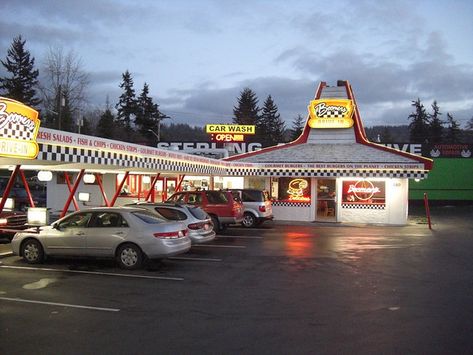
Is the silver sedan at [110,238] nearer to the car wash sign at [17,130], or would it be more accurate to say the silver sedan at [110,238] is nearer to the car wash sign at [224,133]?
the car wash sign at [17,130]

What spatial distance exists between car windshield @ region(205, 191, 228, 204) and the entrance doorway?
10385 millimetres

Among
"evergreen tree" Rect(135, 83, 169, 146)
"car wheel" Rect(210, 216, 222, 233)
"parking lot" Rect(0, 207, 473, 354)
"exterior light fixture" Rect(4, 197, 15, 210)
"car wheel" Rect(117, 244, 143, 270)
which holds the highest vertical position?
"evergreen tree" Rect(135, 83, 169, 146)

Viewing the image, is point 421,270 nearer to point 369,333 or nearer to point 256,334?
point 369,333

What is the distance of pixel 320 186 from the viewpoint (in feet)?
94.7

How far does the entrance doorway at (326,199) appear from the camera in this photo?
93.8 feet

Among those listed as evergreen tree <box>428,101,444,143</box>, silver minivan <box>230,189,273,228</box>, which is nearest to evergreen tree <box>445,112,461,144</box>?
evergreen tree <box>428,101,444,143</box>

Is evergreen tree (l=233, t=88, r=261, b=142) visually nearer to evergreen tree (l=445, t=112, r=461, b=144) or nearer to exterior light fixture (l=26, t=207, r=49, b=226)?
evergreen tree (l=445, t=112, r=461, b=144)

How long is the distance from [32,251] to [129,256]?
8.65 ft

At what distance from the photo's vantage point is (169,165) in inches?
760

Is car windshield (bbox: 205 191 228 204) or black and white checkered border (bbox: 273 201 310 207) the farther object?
black and white checkered border (bbox: 273 201 310 207)

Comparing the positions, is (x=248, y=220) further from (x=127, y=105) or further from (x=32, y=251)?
(x=127, y=105)

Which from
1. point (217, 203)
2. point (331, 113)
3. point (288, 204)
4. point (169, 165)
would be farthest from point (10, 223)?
point (331, 113)

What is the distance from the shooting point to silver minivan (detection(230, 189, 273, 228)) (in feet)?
74.5

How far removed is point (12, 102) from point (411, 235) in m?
16.6
